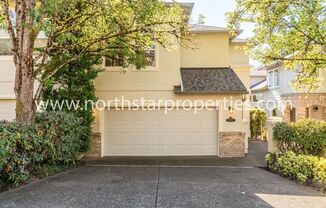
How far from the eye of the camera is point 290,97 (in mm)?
20875

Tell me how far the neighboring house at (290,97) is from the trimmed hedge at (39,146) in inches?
489

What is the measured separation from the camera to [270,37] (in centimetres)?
1063

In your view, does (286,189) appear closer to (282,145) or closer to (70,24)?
(282,145)

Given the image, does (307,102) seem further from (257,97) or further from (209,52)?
(209,52)

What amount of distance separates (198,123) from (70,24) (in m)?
6.82

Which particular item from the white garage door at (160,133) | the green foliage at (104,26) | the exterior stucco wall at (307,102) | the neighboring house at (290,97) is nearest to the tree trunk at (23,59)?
the green foliage at (104,26)

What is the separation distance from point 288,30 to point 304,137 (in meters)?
3.85

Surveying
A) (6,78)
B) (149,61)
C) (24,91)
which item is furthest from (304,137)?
(6,78)

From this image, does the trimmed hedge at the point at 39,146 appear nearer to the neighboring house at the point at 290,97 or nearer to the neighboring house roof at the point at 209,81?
the neighboring house roof at the point at 209,81

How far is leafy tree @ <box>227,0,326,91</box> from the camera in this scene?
374 inches

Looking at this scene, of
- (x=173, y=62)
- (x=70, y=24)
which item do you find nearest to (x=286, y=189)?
(x=173, y=62)

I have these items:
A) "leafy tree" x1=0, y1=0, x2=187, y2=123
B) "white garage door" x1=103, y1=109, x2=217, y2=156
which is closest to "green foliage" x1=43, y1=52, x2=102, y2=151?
"leafy tree" x1=0, y1=0, x2=187, y2=123

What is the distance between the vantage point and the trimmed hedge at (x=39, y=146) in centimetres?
696

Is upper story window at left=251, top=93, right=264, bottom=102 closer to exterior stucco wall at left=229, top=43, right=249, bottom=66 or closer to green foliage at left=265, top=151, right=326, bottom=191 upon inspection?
exterior stucco wall at left=229, top=43, right=249, bottom=66
